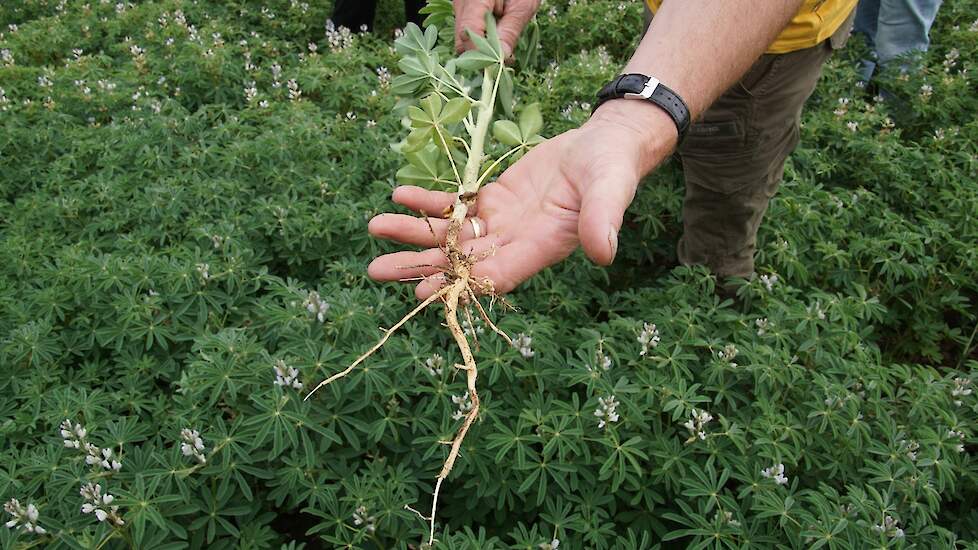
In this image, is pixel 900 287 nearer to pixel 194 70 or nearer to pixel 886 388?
pixel 886 388

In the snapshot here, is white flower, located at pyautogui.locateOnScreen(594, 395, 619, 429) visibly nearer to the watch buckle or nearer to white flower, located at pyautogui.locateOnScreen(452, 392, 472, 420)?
white flower, located at pyautogui.locateOnScreen(452, 392, 472, 420)

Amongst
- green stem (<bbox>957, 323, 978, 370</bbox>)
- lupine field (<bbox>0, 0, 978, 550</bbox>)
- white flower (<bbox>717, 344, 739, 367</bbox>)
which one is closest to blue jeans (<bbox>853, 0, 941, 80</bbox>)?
lupine field (<bbox>0, 0, 978, 550</bbox>)

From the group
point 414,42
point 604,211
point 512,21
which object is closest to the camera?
point 604,211

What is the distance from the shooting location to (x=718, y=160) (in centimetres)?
286

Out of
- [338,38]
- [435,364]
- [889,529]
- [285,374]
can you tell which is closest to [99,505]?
[285,374]

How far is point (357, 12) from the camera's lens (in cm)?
561

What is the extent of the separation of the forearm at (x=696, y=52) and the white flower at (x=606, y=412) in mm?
770

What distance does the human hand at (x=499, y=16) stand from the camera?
9.21 feet

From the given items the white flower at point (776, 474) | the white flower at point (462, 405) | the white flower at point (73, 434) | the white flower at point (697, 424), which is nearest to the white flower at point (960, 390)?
the white flower at point (776, 474)

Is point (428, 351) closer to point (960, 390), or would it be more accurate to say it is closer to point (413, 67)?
point (413, 67)

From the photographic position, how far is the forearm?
6.40 ft

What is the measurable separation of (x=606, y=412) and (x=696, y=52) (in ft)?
3.67

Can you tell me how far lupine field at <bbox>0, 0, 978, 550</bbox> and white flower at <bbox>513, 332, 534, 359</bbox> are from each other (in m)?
0.02

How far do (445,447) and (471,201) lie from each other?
31.3 inches
